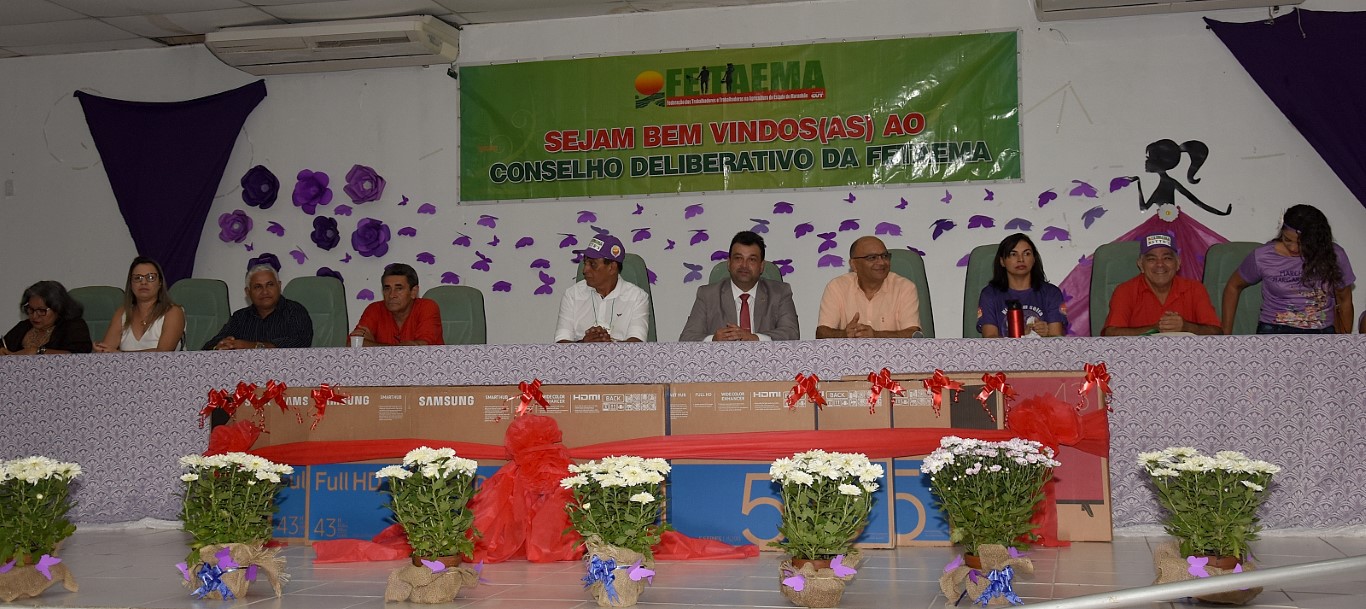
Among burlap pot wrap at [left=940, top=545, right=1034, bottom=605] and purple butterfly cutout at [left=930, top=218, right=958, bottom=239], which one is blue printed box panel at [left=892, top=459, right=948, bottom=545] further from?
purple butterfly cutout at [left=930, top=218, right=958, bottom=239]

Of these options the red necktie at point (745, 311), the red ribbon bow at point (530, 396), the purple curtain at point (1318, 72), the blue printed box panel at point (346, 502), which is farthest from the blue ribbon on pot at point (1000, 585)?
the purple curtain at point (1318, 72)

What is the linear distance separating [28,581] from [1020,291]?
3222 mm

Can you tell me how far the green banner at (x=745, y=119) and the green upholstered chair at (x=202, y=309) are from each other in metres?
1.40

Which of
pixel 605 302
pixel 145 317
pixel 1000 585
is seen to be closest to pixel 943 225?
pixel 605 302

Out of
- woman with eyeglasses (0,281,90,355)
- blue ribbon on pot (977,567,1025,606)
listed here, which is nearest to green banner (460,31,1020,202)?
woman with eyeglasses (0,281,90,355)

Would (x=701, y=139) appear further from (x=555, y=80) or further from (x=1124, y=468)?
(x=1124, y=468)

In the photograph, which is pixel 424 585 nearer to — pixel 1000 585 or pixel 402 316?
pixel 1000 585

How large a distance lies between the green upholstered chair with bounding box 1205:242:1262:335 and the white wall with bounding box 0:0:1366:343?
0.72m

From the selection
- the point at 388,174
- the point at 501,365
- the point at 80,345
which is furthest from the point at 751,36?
the point at 80,345

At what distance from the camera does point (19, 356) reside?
12.8 feet

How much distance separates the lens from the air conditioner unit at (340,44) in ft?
18.3

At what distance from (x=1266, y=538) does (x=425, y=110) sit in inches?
174

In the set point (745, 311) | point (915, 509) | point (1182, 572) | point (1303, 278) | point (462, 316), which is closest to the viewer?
point (1182, 572)

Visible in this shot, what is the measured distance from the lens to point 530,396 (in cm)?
340
